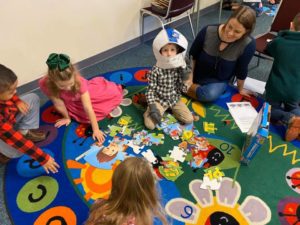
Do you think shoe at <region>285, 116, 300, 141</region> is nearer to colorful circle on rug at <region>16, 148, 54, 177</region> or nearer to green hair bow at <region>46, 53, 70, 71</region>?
green hair bow at <region>46, 53, 70, 71</region>

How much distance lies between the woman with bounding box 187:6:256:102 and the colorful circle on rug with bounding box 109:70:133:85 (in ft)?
2.03

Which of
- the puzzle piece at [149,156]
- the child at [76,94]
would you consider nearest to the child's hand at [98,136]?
the child at [76,94]

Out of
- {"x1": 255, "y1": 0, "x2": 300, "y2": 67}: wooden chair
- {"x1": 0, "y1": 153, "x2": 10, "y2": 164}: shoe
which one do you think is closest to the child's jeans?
{"x1": 255, "y1": 0, "x2": 300, "y2": 67}: wooden chair

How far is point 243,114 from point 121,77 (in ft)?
3.86

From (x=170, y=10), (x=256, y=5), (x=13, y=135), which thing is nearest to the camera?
(x=13, y=135)

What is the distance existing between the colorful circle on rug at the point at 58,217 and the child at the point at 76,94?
56cm

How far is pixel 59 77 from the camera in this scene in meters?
1.74

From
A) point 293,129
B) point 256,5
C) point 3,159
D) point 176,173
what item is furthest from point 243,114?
point 256,5

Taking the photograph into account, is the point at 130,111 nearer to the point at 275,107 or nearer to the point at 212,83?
the point at 212,83

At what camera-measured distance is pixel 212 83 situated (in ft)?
7.86

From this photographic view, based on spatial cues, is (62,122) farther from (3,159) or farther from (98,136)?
(3,159)

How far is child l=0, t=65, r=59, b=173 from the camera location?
1600 millimetres

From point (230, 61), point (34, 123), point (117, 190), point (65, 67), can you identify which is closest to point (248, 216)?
point (117, 190)

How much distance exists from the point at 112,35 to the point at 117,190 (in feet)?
7.27
